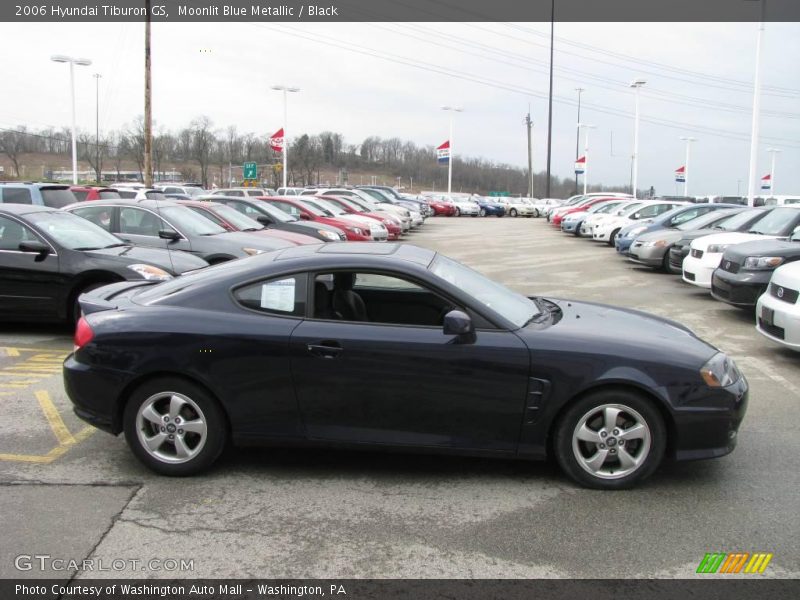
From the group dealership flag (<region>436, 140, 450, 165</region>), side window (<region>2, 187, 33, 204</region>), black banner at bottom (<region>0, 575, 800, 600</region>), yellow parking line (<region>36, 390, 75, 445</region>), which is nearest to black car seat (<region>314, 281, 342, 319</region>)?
black banner at bottom (<region>0, 575, 800, 600</region>)

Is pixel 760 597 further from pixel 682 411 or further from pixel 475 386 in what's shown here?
pixel 475 386

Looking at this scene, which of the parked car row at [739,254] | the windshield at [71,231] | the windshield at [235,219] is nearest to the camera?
the parked car row at [739,254]

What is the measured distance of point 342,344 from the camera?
4.28 m

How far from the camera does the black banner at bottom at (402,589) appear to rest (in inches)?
125

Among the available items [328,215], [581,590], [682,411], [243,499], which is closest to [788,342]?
[682,411]

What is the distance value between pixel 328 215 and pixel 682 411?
56.1 ft

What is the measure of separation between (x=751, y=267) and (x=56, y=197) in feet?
42.2

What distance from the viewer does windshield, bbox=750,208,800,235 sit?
11917 millimetres

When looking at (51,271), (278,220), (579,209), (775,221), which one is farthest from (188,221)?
(579,209)

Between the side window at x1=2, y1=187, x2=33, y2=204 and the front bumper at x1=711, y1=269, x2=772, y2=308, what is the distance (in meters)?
12.8

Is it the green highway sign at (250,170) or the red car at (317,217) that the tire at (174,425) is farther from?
the green highway sign at (250,170)

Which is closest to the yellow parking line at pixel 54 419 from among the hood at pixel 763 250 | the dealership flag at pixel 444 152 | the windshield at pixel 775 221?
the hood at pixel 763 250

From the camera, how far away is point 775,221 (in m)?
12.2

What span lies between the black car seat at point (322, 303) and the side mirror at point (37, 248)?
5305mm
